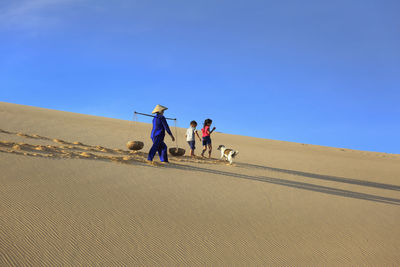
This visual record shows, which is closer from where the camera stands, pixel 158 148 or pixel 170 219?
pixel 170 219

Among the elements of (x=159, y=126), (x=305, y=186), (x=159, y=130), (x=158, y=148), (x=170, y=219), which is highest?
(x=159, y=126)

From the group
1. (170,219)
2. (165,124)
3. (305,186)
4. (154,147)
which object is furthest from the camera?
(165,124)

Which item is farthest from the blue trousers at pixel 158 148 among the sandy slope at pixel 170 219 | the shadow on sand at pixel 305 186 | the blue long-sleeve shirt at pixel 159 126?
the sandy slope at pixel 170 219

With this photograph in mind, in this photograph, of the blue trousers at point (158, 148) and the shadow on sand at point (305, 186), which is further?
the blue trousers at point (158, 148)

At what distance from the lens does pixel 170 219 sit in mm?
4750

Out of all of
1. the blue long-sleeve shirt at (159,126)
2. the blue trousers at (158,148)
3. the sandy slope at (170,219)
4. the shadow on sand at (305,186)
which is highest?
the blue long-sleeve shirt at (159,126)

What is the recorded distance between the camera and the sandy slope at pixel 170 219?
355 centimetres

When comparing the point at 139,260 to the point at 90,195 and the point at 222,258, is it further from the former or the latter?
the point at 90,195

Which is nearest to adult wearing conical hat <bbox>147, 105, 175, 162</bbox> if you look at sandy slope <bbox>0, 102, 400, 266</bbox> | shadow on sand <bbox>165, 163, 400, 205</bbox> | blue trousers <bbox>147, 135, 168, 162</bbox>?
blue trousers <bbox>147, 135, 168, 162</bbox>

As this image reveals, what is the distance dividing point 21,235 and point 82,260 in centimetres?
94

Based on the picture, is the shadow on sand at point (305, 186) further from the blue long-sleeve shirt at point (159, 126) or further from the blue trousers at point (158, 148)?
the blue long-sleeve shirt at point (159, 126)

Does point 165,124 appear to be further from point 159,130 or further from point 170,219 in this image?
point 170,219

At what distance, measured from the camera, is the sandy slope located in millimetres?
3555

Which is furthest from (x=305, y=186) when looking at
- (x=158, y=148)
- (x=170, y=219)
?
→ (x=170, y=219)
